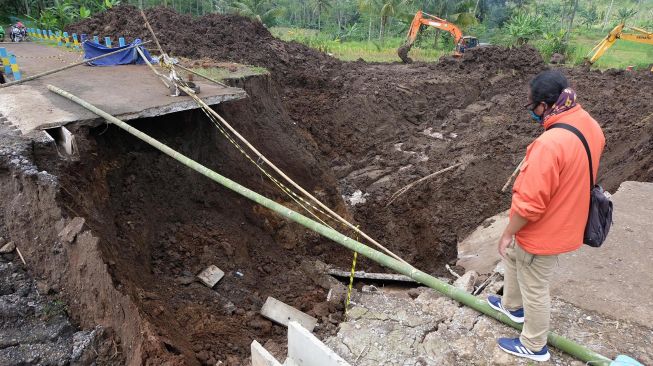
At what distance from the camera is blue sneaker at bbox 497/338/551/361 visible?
3119 millimetres

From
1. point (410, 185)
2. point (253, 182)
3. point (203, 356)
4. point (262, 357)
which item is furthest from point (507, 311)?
point (410, 185)

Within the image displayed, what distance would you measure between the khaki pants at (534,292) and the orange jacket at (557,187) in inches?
4.8

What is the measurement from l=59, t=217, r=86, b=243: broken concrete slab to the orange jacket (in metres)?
3.83

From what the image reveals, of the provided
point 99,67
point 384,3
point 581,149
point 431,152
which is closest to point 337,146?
point 431,152

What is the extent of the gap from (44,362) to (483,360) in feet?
11.7

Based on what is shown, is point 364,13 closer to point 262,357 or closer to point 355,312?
point 355,312

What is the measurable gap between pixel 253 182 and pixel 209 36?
7.31m

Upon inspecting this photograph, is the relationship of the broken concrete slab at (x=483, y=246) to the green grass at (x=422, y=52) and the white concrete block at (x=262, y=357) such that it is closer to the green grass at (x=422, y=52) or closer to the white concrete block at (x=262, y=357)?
the white concrete block at (x=262, y=357)

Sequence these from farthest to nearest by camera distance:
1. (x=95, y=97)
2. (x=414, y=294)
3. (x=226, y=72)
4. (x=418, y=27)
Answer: (x=418, y=27), (x=226, y=72), (x=95, y=97), (x=414, y=294)

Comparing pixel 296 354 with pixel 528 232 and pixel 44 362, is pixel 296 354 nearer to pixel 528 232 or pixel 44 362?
pixel 528 232

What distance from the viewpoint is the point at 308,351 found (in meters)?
3.08

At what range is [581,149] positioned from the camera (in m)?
2.66

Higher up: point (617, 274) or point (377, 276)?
point (617, 274)

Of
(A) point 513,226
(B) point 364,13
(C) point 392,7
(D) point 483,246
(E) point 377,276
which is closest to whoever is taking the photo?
(A) point 513,226
